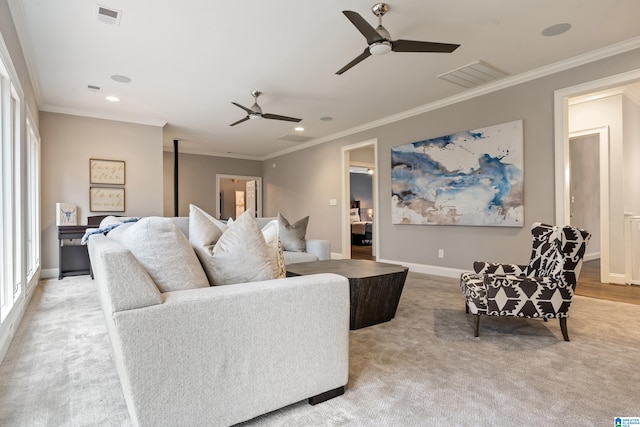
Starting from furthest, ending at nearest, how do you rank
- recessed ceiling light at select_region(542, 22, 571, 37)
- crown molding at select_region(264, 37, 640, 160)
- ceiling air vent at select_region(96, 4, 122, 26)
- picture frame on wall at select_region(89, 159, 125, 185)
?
picture frame on wall at select_region(89, 159, 125, 185), crown molding at select_region(264, 37, 640, 160), recessed ceiling light at select_region(542, 22, 571, 37), ceiling air vent at select_region(96, 4, 122, 26)

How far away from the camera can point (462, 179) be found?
4.55m

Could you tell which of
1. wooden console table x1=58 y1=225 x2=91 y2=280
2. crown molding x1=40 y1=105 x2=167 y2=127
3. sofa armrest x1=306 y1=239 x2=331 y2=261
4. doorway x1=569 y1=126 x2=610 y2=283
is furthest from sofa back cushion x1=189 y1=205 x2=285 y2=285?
doorway x1=569 y1=126 x2=610 y2=283

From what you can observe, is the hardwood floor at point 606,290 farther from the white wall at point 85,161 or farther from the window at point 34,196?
the window at point 34,196

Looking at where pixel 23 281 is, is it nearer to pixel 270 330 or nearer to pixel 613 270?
pixel 270 330

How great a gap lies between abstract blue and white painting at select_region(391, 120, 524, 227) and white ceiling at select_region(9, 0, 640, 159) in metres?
0.68

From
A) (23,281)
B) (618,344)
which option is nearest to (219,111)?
(23,281)

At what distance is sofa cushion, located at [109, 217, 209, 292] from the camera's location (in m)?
1.36

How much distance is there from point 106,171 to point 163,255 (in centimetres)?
497

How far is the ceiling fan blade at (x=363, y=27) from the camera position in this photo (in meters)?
2.28

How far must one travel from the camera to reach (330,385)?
5.16 ft

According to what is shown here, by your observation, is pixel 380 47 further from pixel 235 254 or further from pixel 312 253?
pixel 312 253

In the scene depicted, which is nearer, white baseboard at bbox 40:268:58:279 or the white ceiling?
the white ceiling

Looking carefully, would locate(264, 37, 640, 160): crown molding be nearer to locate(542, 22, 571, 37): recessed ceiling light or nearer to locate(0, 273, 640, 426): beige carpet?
locate(542, 22, 571, 37): recessed ceiling light

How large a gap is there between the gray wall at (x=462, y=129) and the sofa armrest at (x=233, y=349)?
11.0ft
